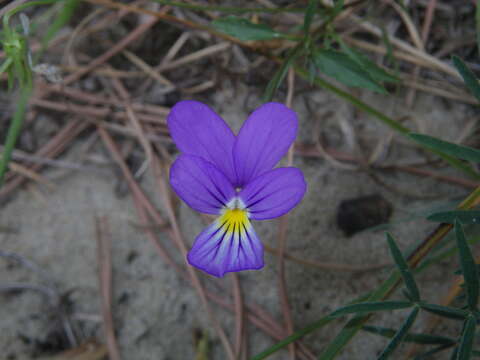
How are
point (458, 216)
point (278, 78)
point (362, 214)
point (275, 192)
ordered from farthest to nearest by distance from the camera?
1. point (362, 214)
2. point (278, 78)
3. point (458, 216)
4. point (275, 192)

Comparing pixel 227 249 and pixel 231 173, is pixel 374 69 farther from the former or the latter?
pixel 227 249

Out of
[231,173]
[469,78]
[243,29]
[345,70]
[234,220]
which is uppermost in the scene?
[243,29]

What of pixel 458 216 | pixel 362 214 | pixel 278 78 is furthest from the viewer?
pixel 362 214

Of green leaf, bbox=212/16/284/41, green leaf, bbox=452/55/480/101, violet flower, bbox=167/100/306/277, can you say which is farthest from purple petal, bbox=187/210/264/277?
green leaf, bbox=452/55/480/101

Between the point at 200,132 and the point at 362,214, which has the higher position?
the point at 200,132

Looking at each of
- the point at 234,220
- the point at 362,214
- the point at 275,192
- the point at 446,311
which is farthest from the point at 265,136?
the point at 362,214

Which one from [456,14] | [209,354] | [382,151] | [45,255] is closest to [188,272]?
[209,354]
